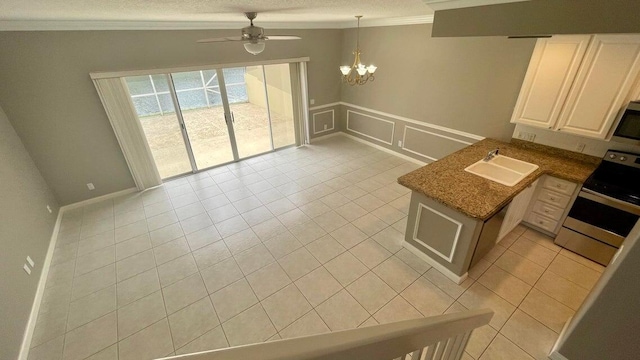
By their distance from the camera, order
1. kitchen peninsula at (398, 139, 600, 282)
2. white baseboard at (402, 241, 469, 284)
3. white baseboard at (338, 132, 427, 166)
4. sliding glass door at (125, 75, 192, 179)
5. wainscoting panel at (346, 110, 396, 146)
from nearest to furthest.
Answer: kitchen peninsula at (398, 139, 600, 282), white baseboard at (402, 241, 469, 284), sliding glass door at (125, 75, 192, 179), white baseboard at (338, 132, 427, 166), wainscoting panel at (346, 110, 396, 146)

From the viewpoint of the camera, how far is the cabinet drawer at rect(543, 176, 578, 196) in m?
2.88

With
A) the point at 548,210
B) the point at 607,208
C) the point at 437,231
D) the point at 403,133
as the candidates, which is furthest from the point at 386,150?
the point at 607,208

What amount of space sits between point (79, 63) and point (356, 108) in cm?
494

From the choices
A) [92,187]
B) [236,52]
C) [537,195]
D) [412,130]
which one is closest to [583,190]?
[537,195]

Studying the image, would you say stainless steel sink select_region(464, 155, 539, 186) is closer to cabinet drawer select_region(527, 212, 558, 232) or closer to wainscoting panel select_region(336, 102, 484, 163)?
cabinet drawer select_region(527, 212, 558, 232)

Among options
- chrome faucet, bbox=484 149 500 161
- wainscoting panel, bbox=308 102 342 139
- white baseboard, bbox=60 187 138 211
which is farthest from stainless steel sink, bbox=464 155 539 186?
white baseboard, bbox=60 187 138 211

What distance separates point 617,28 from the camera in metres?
0.79

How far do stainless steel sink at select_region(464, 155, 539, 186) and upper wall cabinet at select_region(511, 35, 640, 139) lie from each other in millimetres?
499

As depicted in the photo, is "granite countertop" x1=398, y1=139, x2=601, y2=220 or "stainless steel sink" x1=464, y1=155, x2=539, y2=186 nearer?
"granite countertop" x1=398, y1=139, x2=601, y2=220

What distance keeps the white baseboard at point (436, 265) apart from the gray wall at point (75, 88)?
4335 mm

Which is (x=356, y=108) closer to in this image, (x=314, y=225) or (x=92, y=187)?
(x=314, y=225)

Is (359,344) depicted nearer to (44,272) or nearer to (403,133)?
(44,272)

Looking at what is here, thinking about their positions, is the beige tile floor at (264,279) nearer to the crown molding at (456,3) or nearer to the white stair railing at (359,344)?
the white stair railing at (359,344)

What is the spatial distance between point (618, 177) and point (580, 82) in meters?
1.08
